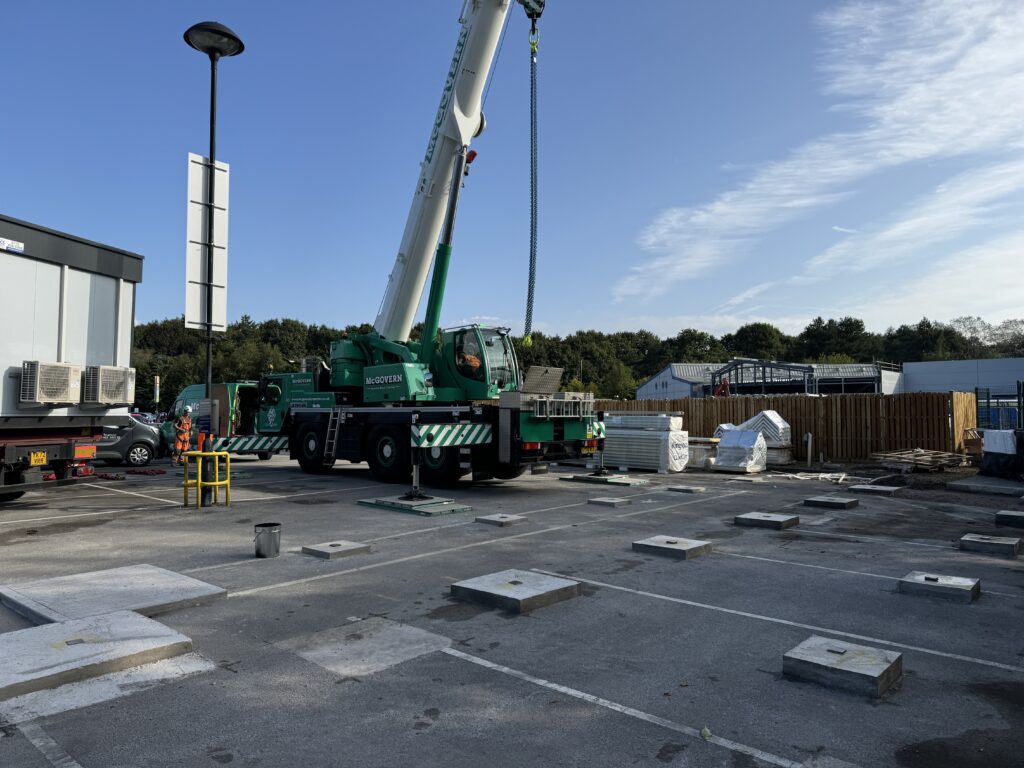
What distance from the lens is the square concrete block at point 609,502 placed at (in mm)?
12055

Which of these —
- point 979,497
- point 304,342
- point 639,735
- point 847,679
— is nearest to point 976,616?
point 847,679

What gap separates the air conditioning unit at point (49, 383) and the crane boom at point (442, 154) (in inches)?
270

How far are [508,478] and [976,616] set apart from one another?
11031 millimetres

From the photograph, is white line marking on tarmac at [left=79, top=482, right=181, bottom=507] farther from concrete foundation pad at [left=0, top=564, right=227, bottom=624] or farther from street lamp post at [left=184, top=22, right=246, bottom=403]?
concrete foundation pad at [left=0, top=564, right=227, bottom=624]

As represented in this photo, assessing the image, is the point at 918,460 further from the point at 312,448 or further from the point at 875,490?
the point at 312,448

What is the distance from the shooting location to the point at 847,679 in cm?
400

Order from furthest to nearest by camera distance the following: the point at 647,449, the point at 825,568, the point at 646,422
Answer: the point at 646,422 → the point at 647,449 → the point at 825,568

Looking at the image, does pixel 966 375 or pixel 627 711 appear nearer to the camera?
pixel 627 711

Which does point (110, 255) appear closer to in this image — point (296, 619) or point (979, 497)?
Result: point (296, 619)

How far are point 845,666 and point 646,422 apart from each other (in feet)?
51.1

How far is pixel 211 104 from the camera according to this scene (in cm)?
1183

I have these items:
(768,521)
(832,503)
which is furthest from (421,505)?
(832,503)

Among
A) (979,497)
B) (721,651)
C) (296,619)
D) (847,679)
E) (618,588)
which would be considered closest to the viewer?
(847,679)

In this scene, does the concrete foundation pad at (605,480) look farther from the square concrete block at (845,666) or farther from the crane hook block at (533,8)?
the square concrete block at (845,666)
